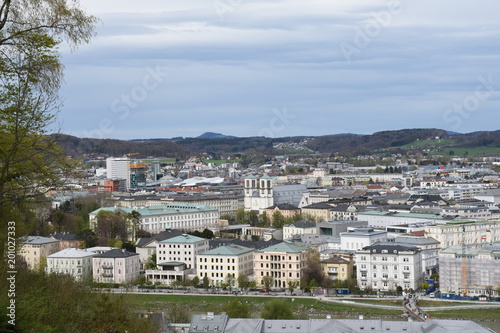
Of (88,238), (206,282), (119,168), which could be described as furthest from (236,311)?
(119,168)

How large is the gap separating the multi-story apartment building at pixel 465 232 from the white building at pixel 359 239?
6.86 ft

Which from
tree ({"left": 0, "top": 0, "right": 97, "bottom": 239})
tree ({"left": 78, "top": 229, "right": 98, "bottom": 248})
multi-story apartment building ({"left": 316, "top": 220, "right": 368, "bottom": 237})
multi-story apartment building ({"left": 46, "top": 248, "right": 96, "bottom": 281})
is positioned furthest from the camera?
multi-story apartment building ({"left": 316, "top": 220, "right": 368, "bottom": 237})

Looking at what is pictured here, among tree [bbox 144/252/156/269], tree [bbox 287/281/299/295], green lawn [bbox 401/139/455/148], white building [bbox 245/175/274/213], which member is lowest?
tree [bbox 287/281/299/295]

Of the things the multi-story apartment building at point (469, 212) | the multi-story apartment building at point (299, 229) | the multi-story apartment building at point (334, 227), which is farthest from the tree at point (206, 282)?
the multi-story apartment building at point (469, 212)

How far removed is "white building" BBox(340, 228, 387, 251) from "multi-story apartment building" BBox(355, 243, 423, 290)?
9.16ft

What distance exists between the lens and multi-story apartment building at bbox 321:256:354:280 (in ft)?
96.9

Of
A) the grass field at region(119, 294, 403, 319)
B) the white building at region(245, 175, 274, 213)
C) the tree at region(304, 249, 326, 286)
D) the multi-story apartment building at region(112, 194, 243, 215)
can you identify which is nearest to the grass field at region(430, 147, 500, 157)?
the multi-story apartment building at region(112, 194, 243, 215)

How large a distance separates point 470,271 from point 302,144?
131146 millimetres

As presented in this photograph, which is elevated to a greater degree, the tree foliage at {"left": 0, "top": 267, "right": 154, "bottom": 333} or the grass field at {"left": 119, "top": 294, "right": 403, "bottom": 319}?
the tree foliage at {"left": 0, "top": 267, "right": 154, "bottom": 333}

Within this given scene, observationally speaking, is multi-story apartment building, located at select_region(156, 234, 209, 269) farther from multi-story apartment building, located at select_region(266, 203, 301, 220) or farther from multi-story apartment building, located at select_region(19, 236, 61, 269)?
multi-story apartment building, located at select_region(266, 203, 301, 220)

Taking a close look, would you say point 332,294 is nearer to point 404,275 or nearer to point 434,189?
point 404,275

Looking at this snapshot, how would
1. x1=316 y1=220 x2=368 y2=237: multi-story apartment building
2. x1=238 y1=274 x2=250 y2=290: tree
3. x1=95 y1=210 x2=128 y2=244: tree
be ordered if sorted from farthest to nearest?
x1=95 y1=210 x2=128 y2=244: tree, x1=316 y1=220 x2=368 y2=237: multi-story apartment building, x1=238 y1=274 x2=250 y2=290: tree

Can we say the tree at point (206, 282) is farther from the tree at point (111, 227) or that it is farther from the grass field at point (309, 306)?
the tree at point (111, 227)

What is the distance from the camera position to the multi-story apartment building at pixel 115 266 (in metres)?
30.5
